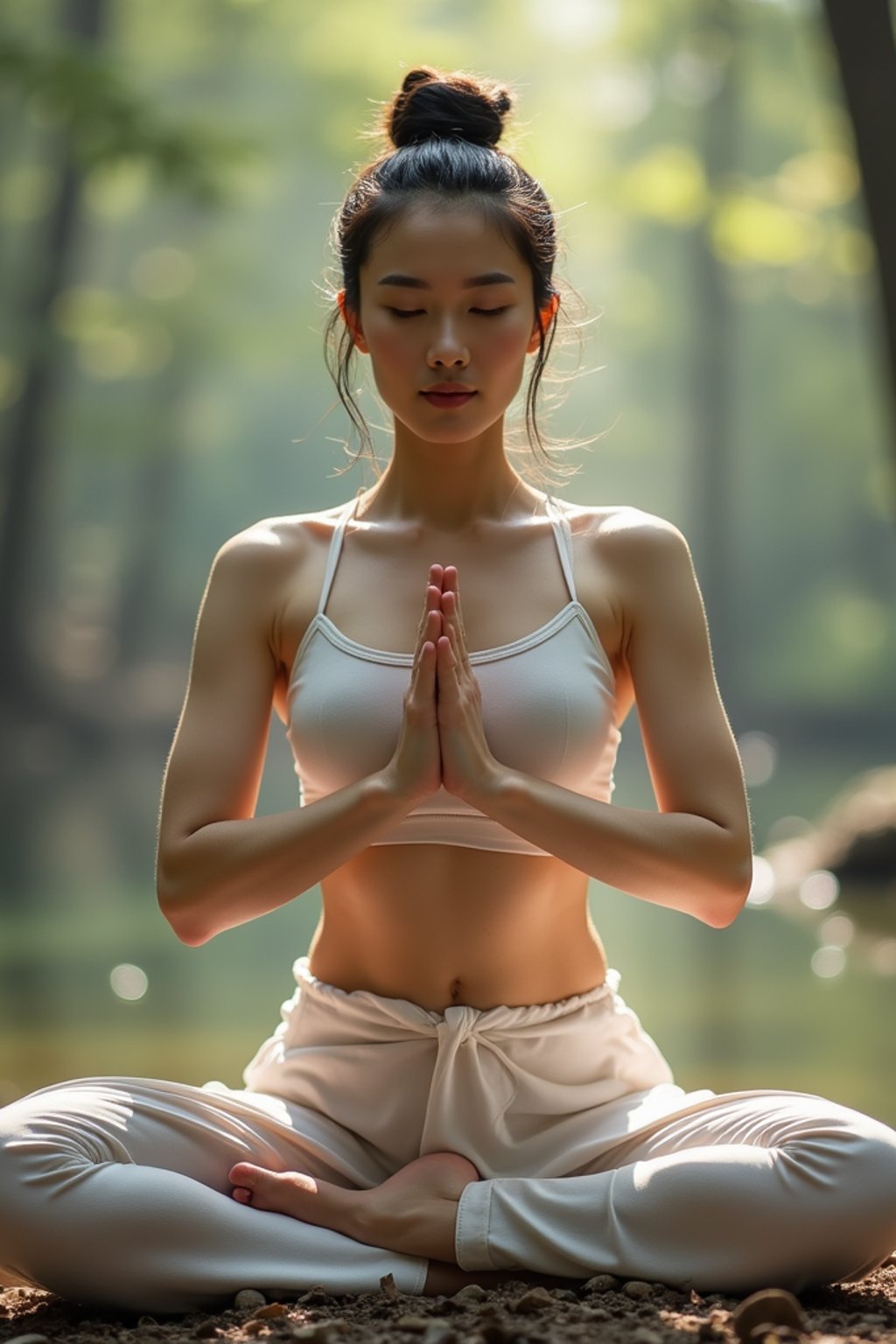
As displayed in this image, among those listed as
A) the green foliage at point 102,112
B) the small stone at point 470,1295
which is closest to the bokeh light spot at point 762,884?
the green foliage at point 102,112

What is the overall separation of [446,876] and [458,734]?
288mm

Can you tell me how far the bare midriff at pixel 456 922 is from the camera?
2.69 meters

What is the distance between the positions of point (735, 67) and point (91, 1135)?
1719cm

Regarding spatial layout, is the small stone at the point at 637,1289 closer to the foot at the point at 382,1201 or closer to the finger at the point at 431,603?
the foot at the point at 382,1201

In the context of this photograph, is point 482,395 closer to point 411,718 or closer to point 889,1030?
point 411,718

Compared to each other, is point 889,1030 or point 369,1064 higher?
point 369,1064

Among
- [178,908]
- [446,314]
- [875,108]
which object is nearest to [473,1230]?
[178,908]

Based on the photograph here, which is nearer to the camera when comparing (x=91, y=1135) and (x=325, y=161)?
(x=91, y=1135)

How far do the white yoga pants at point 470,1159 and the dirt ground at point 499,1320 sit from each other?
4cm

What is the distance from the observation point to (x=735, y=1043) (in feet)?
16.0

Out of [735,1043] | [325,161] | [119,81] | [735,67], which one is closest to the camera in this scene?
[735,1043]

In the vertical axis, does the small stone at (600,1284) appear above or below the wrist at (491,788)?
below

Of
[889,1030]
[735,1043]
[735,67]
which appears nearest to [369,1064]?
[735,1043]

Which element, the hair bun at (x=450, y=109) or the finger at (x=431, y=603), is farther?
the hair bun at (x=450, y=109)
